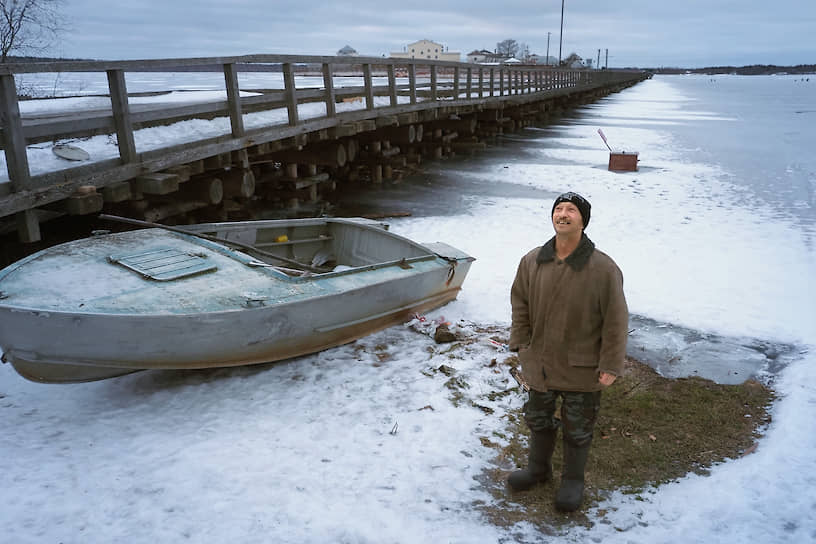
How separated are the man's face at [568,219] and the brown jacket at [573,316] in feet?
0.34

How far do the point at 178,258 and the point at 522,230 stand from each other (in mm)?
6161

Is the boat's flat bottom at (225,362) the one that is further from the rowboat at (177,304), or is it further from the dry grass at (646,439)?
the dry grass at (646,439)

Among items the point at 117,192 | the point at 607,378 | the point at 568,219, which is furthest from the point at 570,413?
the point at 117,192

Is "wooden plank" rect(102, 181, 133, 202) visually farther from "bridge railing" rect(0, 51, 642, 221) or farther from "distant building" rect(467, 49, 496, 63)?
"distant building" rect(467, 49, 496, 63)

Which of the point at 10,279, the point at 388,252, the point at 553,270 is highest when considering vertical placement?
the point at 553,270

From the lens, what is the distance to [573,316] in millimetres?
3066

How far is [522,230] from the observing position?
978 cm

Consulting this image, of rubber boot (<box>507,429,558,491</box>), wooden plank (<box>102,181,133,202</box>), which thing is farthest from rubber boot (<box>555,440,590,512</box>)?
wooden plank (<box>102,181,133,202</box>)

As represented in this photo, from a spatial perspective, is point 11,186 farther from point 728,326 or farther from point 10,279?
point 728,326

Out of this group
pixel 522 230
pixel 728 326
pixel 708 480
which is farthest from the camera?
pixel 522 230

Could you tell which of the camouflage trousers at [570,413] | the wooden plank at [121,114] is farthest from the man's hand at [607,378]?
the wooden plank at [121,114]

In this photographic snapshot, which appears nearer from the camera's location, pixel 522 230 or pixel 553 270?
pixel 553 270

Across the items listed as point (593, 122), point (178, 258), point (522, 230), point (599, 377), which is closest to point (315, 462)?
point (599, 377)

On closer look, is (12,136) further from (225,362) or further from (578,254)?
(578,254)
